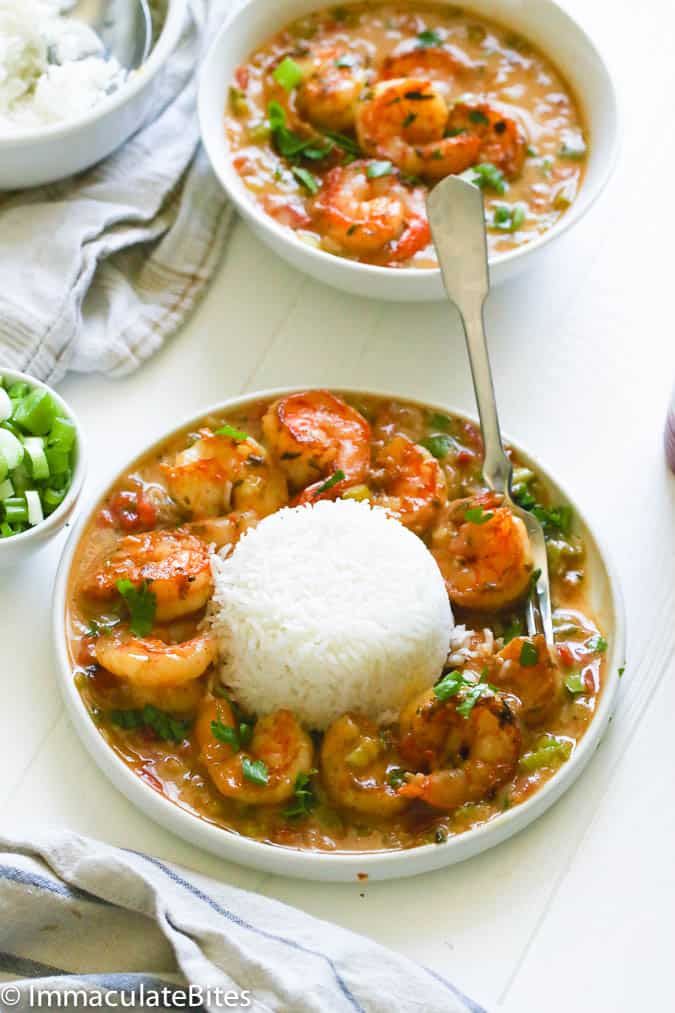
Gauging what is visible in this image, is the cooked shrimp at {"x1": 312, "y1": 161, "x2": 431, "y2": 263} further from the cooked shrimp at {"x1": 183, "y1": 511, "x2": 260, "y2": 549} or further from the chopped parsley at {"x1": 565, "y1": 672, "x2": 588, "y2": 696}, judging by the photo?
the chopped parsley at {"x1": 565, "y1": 672, "x2": 588, "y2": 696}

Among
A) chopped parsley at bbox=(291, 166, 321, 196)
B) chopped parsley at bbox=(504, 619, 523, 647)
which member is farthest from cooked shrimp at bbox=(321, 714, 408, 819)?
chopped parsley at bbox=(291, 166, 321, 196)

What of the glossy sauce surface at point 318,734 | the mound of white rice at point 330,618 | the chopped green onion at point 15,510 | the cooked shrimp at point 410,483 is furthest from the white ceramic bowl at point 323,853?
the cooked shrimp at point 410,483

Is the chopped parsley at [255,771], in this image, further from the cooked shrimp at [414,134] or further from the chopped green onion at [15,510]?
the cooked shrimp at [414,134]

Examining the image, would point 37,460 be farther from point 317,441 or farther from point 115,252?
point 115,252

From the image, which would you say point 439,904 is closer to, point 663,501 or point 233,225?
point 663,501

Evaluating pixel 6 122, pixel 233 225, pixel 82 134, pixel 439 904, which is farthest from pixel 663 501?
pixel 6 122

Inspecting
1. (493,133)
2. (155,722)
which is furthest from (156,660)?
(493,133)
